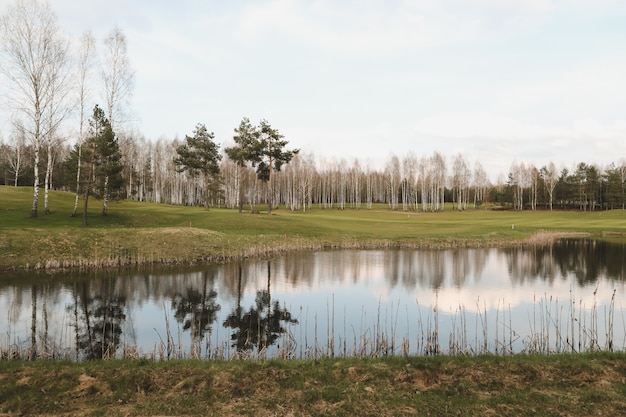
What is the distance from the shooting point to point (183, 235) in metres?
35.5

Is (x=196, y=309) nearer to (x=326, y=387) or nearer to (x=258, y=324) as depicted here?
(x=258, y=324)

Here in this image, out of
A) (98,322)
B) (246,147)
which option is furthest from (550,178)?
(98,322)

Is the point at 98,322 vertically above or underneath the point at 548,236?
underneath

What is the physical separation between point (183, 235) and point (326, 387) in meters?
29.3

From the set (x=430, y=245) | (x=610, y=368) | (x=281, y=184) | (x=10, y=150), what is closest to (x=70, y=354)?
(x=610, y=368)

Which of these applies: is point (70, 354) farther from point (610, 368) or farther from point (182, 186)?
point (182, 186)

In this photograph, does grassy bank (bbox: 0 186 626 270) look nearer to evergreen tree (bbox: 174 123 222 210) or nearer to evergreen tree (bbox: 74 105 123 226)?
evergreen tree (bbox: 74 105 123 226)

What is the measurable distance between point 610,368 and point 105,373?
480 inches

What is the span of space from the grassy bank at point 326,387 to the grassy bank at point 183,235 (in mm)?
21338

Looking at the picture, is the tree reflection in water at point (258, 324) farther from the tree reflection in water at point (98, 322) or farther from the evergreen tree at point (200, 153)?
the evergreen tree at point (200, 153)

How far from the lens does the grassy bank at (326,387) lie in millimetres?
7723

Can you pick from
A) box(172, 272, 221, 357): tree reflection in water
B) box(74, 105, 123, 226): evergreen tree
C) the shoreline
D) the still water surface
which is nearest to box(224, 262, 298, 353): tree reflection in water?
the still water surface

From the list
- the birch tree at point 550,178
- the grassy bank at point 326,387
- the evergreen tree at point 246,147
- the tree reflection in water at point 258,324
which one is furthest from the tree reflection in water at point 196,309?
the birch tree at point 550,178

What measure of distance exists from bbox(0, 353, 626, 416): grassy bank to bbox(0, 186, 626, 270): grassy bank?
21338 mm
